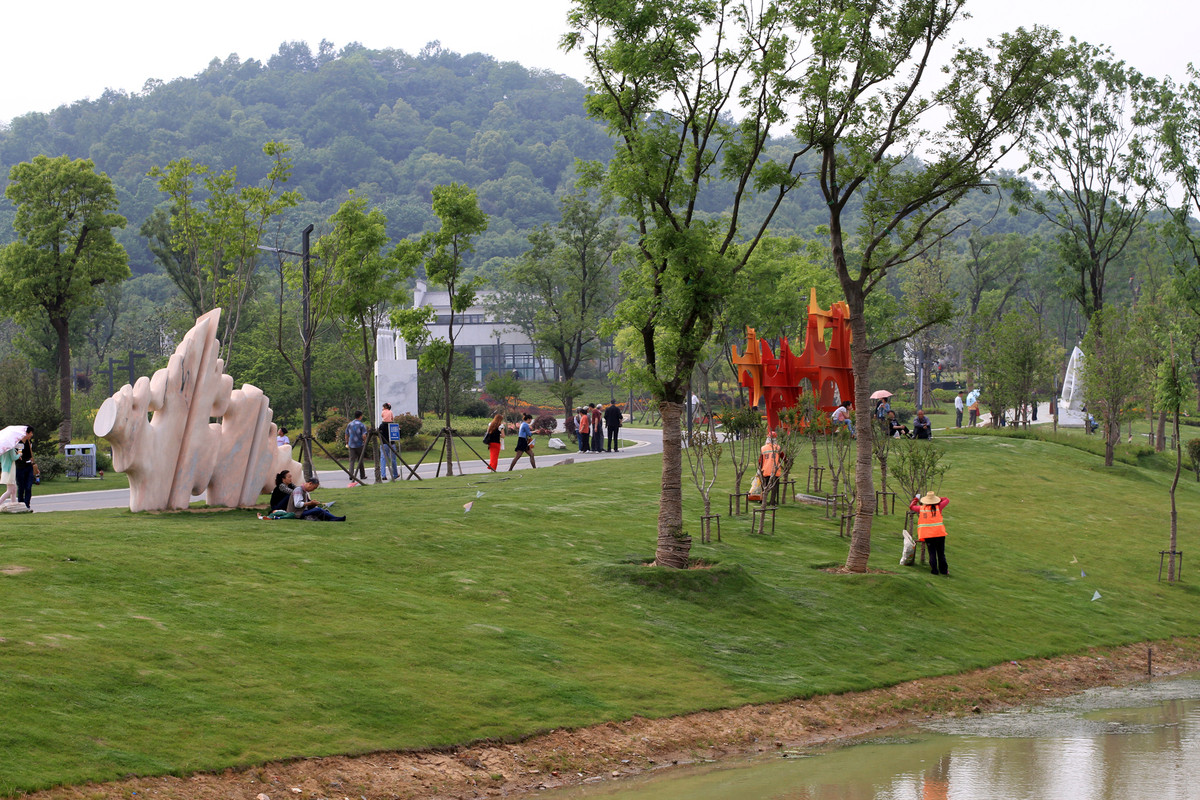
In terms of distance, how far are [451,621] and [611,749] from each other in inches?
129

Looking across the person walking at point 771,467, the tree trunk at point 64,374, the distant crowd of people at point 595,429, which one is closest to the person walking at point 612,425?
the distant crowd of people at point 595,429

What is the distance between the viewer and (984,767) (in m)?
11.8

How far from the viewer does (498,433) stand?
30.9 metres

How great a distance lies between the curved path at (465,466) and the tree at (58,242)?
11823 mm

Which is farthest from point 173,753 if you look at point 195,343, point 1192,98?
point 1192,98

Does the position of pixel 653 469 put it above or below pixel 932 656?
above

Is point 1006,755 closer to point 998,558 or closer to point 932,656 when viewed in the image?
point 932,656

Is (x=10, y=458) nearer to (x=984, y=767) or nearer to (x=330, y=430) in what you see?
(x=984, y=767)

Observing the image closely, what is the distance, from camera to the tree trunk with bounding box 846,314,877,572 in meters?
19.1

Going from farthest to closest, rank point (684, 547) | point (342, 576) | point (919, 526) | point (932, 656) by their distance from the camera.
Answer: point (919, 526), point (684, 547), point (932, 656), point (342, 576)

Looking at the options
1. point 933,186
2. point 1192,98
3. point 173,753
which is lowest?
point 173,753

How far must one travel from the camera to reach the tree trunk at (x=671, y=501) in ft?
56.9

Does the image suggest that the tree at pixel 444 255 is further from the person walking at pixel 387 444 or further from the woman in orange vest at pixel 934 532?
the woman in orange vest at pixel 934 532

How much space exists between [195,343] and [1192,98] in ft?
124
